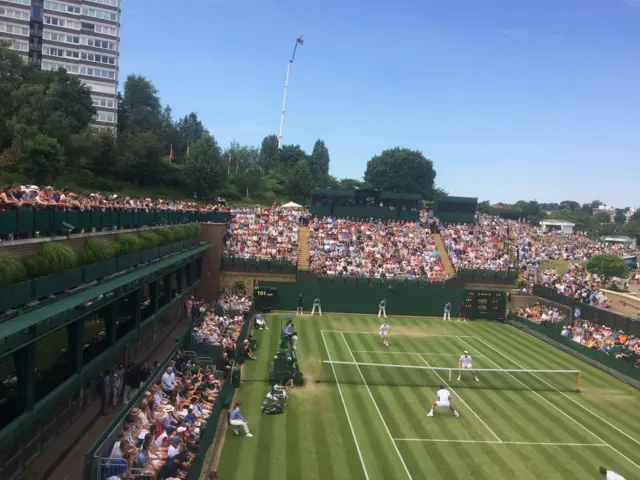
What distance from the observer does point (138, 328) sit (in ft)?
64.0

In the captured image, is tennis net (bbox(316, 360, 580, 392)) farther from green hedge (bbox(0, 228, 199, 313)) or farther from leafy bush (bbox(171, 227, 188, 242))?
leafy bush (bbox(171, 227, 188, 242))

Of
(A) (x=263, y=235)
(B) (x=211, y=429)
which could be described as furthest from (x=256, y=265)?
(B) (x=211, y=429)

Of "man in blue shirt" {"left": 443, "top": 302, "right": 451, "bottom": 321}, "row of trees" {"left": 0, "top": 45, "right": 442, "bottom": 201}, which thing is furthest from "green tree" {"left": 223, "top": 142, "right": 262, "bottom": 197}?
"man in blue shirt" {"left": 443, "top": 302, "right": 451, "bottom": 321}

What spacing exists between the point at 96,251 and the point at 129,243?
3196mm

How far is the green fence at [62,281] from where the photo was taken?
10586 millimetres

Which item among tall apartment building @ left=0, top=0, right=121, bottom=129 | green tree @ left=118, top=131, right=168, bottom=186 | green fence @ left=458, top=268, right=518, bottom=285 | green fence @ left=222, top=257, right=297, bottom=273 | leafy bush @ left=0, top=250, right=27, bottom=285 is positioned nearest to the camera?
leafy bush @ left=0, top=250, right=27, bottom=285

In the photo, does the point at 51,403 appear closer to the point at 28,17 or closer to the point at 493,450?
the point at 493,450

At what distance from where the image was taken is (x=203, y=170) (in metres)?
64.5

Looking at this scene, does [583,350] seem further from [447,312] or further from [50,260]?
[50,260]

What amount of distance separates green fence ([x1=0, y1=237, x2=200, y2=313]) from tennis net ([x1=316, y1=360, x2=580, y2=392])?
9417 millimetres

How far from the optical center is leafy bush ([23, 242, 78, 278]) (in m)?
11.6

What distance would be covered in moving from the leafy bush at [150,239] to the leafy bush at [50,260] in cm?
714

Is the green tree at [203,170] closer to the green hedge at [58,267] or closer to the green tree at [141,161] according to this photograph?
the green tree at [141,161]

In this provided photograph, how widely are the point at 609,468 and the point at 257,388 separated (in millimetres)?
12903
